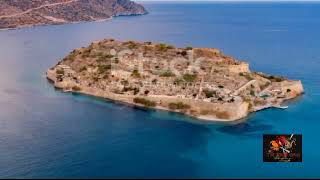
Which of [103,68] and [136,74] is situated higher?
[103,68]

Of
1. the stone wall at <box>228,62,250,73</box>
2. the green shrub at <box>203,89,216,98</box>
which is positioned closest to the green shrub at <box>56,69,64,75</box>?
the stone wall at <box>228,62,250,73</box>

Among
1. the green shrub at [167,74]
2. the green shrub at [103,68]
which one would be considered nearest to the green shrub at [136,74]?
the green shrub at [167,74]

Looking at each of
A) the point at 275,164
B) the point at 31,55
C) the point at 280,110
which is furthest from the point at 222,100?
the point at 31,55

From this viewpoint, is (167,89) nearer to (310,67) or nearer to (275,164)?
(275,164)

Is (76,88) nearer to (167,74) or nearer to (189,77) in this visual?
(167,74)

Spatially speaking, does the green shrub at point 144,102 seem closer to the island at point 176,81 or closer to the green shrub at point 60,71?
the island at point 176,81

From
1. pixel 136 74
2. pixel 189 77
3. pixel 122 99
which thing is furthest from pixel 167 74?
pixel 122 99

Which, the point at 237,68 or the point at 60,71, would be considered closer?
the point at 237,68

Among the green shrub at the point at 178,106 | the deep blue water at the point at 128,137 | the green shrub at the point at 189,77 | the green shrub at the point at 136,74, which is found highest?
the green shrub at the point at 136,74
